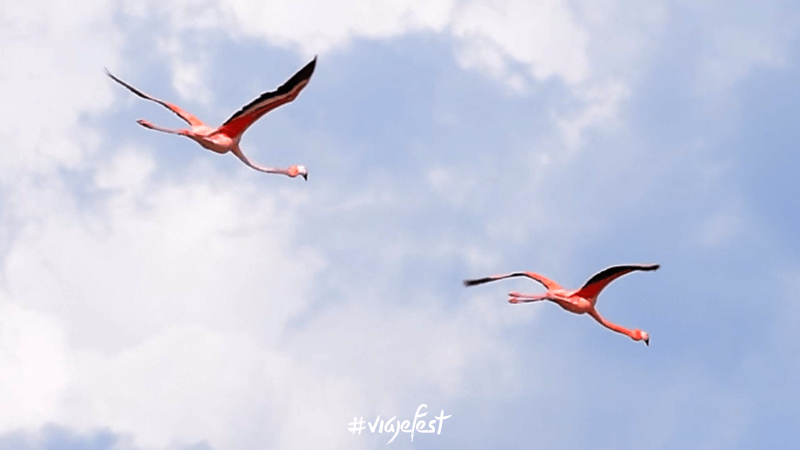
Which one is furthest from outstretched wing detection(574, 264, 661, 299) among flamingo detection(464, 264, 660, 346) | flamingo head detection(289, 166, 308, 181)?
flamingo head detection(289, 166, 308, 181)

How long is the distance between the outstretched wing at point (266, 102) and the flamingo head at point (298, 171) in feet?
6.39

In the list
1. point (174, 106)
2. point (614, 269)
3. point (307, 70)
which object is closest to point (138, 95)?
point (174, 106)

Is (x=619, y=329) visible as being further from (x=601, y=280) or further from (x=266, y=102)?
(x=266, y=102)

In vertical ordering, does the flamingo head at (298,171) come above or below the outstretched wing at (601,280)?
above

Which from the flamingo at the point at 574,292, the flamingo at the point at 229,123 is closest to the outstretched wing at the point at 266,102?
the flamingo at the point at 229,123

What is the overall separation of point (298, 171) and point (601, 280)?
7822 millimetres

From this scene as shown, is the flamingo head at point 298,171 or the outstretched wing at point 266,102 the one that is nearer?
the outstretched wing at point 266,102

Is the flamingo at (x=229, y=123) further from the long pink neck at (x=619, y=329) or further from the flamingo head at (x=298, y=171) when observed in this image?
the long pink neck at (x=619, y=329)

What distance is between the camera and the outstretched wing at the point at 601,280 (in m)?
42.6

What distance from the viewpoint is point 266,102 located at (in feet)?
133

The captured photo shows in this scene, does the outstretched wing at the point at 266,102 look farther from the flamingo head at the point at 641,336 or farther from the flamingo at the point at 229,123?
the flamingo head at the point at 641,336

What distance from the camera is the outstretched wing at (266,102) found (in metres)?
Result: 39.1

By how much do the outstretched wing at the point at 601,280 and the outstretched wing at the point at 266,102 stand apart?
8896mm

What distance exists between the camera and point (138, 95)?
133 ft
